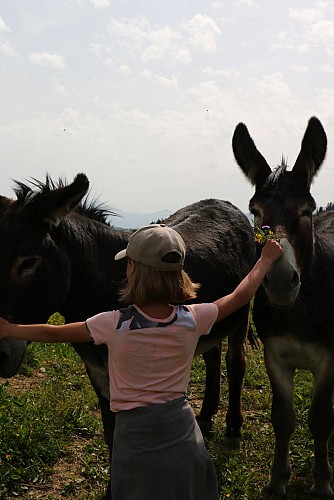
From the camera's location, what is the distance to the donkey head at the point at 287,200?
3.21m

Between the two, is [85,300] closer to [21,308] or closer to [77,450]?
[21,308]

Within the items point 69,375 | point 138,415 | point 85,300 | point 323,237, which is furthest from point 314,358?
point 69,375

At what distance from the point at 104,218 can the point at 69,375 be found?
3199 mm

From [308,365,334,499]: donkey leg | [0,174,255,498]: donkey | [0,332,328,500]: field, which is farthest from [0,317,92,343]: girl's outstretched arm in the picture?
[0,332,328,500]: field

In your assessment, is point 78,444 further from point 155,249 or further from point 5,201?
point 155,249

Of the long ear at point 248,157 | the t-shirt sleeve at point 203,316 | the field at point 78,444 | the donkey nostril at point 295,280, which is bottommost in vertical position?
the field at point 78,444

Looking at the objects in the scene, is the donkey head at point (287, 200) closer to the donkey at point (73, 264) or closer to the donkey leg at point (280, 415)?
the donkey leg at point (280, 415)

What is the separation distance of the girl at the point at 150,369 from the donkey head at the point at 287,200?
919mm

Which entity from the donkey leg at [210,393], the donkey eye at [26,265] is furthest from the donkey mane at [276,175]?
the donkey leg at [210,393]

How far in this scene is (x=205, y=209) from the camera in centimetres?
562

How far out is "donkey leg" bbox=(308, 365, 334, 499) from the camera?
3948mm

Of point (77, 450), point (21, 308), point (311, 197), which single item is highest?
point (311, 197)

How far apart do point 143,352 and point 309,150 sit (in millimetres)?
2202

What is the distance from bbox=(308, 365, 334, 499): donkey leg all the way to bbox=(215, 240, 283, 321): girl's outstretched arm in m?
1.41
